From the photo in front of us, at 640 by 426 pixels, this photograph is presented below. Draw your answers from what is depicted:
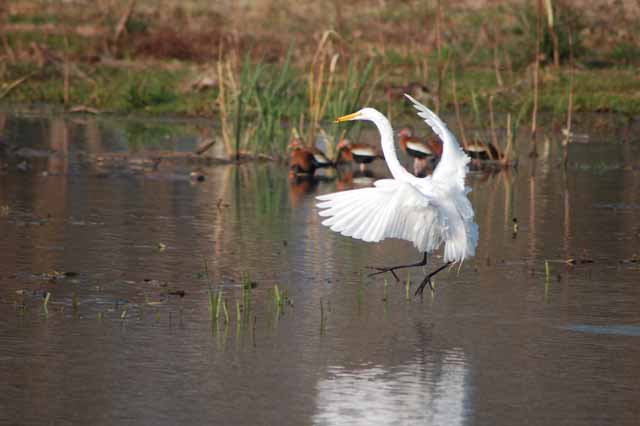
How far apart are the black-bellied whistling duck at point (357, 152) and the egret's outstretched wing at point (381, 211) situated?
827cm

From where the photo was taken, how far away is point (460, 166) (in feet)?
30.5

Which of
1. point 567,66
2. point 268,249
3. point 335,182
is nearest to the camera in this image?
point 268,249

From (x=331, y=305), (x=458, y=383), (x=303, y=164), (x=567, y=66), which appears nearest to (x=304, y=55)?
(x=567, y=66)

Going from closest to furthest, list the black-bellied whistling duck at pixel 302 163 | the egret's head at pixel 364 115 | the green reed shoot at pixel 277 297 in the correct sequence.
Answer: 1. the green reed shoot at pixel 277 297
2. the egret's head at pixel 364 115
3. the black-bellied whistling duck at pixel 302 163

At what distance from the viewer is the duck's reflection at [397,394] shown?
252 inches

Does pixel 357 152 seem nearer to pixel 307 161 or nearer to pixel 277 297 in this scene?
pixel 307 161

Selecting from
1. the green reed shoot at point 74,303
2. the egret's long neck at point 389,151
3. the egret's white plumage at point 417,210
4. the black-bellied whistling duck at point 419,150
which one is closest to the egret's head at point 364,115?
the egret's long neck at point 389,151

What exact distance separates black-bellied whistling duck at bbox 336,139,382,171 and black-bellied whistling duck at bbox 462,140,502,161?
1.25 m

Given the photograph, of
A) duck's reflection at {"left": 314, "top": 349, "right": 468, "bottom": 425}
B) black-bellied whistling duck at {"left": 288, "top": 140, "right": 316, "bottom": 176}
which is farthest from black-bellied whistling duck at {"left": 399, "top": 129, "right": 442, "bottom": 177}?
duck's reflection at {"left": 314, "top": 349, "right": 468, "bottom": 425}

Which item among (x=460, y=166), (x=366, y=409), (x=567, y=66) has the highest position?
(x=567, y=66)

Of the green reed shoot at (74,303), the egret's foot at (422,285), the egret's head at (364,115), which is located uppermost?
the egret's head at (364,115)

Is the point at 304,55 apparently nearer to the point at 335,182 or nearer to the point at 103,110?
the point at 103,110

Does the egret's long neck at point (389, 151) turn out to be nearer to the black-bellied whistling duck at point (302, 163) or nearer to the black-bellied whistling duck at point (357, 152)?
the black-bellied whistling duck at point (302, 163)

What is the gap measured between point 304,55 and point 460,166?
21.7 metres
